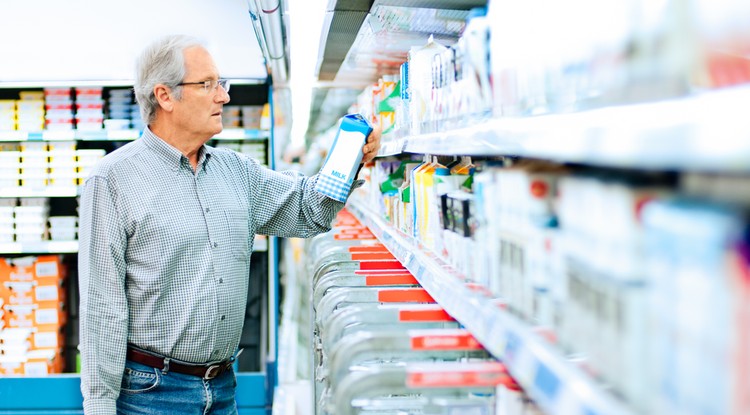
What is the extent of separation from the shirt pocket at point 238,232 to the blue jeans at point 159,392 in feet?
1.39

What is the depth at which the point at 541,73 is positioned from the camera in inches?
40.8

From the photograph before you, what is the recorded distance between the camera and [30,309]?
4309 mm

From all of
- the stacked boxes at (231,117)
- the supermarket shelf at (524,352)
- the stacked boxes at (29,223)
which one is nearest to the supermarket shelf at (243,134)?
the stacked boxes at (231,117)

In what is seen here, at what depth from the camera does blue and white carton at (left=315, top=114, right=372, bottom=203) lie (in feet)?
8.21

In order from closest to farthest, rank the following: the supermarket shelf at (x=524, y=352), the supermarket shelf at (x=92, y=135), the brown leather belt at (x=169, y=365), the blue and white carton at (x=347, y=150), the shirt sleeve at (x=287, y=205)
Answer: the supermarket shelf at (x=524, y=352) < the brown leather belt at (x=169, y=365) < the blue and white carton at (x=347, y=150) < the shirt sleeve at (x=287, y=205) < the supermarket shelf at (x=92, y=135)

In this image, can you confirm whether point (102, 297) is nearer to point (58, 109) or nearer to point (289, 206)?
point (289, 206)

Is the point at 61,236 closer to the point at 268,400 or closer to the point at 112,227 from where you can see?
the point at 268,400

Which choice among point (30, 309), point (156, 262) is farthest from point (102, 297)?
point (30, 309)

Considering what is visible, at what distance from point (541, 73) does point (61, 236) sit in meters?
3.85

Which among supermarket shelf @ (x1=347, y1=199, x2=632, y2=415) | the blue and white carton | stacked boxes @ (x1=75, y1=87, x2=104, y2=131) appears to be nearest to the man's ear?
the blue and white carton

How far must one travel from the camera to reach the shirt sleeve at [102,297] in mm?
2268

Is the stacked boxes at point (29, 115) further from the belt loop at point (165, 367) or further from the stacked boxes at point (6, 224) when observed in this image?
the belt loop at point (165, 367)

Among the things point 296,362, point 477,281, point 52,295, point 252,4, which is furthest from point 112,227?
point 296,362

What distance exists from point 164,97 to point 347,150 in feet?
2.02
